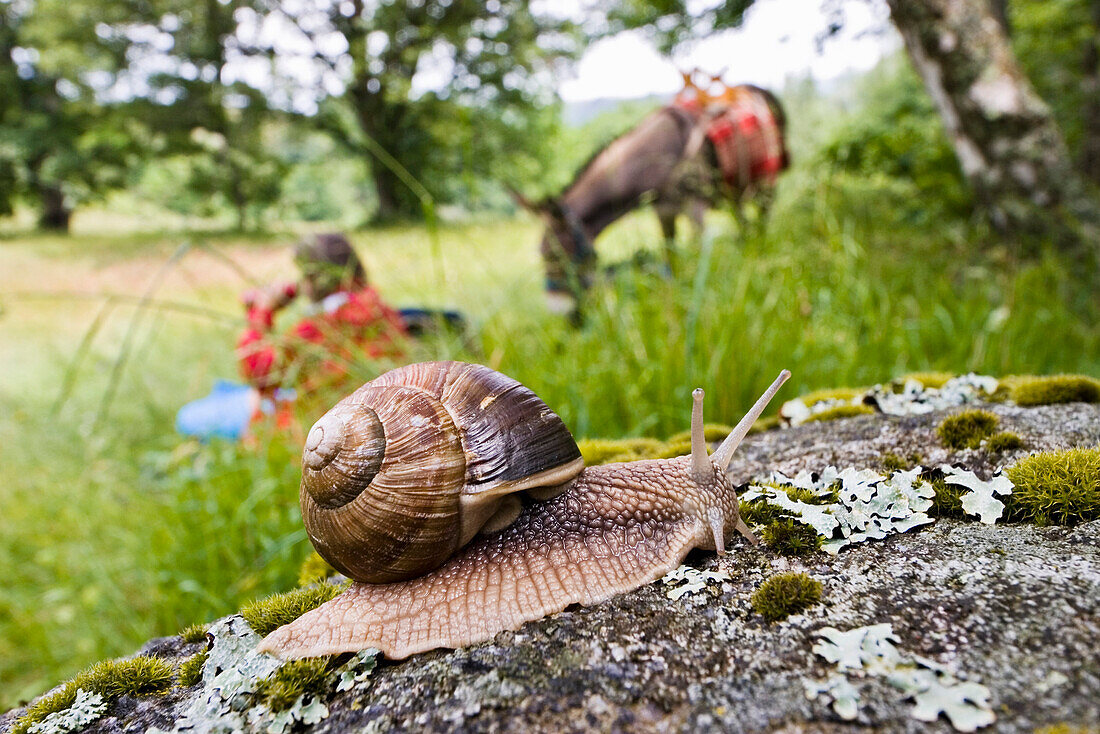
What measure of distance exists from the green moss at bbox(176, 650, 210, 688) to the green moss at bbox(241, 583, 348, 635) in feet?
0.37

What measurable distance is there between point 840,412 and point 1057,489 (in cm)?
82

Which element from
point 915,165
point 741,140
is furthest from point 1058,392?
point 915,165

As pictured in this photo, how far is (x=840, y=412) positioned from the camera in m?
2.26

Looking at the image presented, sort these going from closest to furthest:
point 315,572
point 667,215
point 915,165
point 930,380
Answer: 1. point 315,572
2. point 930,380
3. point 667,215
4. point 915,165

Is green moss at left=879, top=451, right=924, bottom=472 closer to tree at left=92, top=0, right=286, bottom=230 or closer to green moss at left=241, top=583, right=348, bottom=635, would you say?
green moss at left=241, top=583, right=348, bottom=635

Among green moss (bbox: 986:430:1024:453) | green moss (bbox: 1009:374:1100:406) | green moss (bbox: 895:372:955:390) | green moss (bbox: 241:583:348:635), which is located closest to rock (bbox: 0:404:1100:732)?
green moss (bbox: 241:583:348:635)

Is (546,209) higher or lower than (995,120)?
lower

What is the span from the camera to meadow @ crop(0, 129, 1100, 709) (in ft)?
10.6

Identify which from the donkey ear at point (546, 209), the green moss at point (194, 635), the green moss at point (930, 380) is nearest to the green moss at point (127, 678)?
the green moss at point (194, 635)

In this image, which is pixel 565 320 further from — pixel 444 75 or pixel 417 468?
pixel 444 75

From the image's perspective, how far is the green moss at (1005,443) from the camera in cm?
174

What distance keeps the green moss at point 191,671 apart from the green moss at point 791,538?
1.28 meters

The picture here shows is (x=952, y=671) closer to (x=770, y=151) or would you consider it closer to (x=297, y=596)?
(x=297, y=596)

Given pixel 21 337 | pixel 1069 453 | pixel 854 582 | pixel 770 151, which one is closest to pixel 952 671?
pixel 854 582
